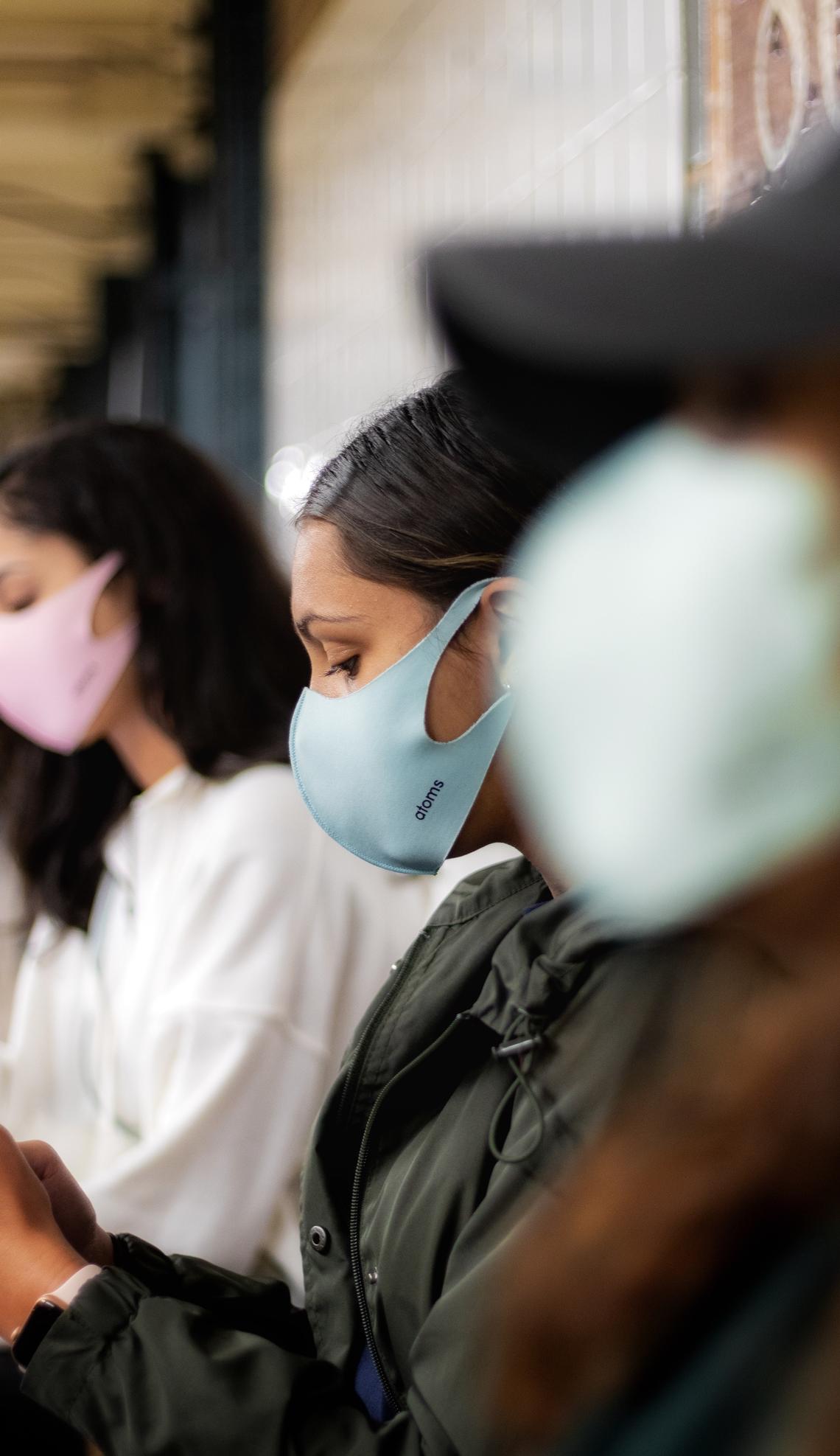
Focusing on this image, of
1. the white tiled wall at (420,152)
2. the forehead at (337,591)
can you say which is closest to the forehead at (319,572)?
the forehead at (337,591)

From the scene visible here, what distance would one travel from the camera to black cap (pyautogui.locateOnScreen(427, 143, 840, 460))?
20.2 inches

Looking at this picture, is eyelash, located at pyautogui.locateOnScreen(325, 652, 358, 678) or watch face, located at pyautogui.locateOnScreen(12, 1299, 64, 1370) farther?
eyelash, located at pyautogui.locateOnScreen(325, 652, 358, 678)

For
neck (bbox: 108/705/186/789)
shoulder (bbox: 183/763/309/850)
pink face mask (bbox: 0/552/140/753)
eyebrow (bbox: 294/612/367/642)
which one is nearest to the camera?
eyebrow (bbox: 294/612/367/642)

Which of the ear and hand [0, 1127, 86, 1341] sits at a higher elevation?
the ear

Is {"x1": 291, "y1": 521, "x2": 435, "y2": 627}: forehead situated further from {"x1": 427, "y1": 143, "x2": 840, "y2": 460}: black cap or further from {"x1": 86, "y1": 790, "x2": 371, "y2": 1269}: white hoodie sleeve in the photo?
{"x1": 86, "y1": 790, "x2": 371, "y2": 1269}: white hoodie sleeve

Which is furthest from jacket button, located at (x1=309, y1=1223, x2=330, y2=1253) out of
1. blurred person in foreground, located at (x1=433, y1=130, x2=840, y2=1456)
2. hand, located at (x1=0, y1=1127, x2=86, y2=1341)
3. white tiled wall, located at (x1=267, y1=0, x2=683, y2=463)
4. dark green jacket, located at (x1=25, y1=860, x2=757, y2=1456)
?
white tiled wall, located at (x1=267, y1=0, x2=683, y2=463)

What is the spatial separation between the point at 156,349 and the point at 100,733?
4300mm

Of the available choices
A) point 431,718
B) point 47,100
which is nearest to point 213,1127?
point 431,718

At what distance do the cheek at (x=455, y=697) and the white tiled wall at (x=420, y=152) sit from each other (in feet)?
1.26

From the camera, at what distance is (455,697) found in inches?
45.4

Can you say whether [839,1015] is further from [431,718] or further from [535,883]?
[535,883]

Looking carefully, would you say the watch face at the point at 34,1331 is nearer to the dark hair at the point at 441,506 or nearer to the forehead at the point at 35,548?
the dark hair at the point at 441,506

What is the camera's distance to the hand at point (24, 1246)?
1142 millimetres

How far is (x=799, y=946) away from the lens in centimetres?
52
